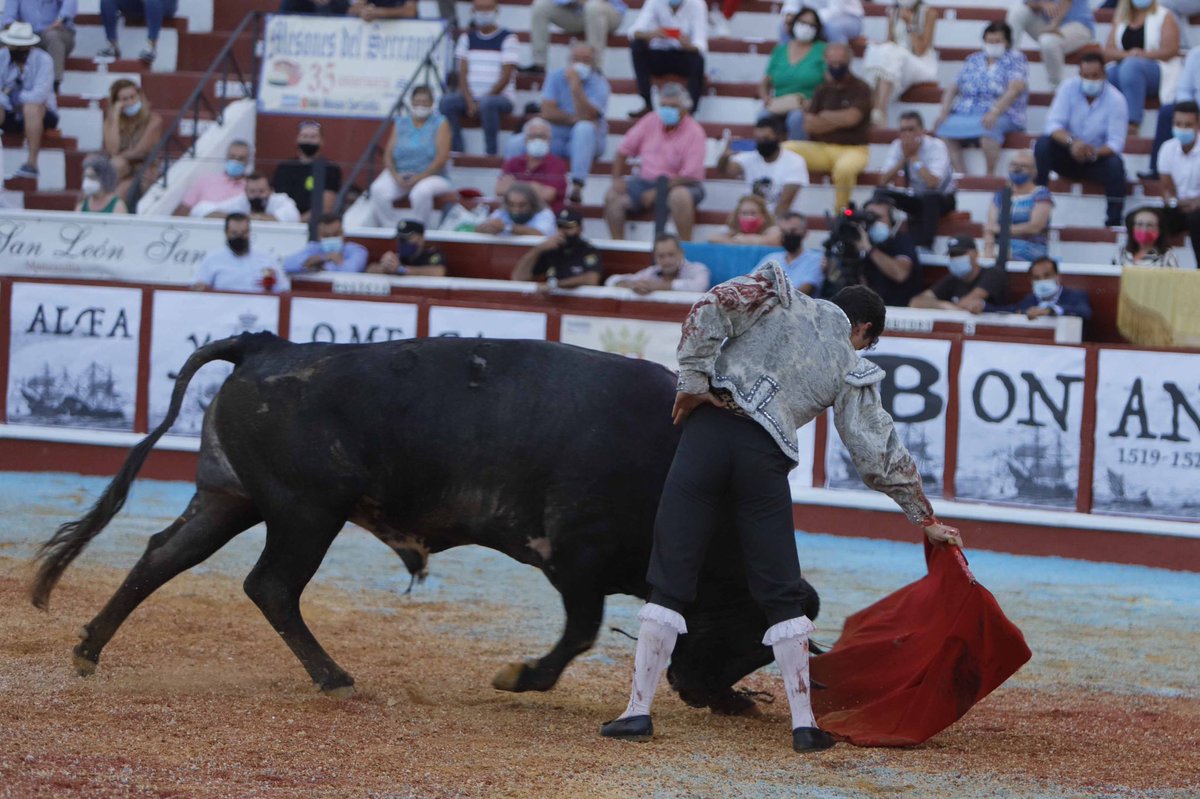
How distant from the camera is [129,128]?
15719 millimetres

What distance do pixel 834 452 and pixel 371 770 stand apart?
651 cm

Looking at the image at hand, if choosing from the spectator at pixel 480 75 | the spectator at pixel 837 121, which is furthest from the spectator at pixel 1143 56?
the spectator at pixel 480 75

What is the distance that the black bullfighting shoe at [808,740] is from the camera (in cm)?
512

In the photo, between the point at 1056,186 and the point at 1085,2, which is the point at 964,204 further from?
the point at 1085,2

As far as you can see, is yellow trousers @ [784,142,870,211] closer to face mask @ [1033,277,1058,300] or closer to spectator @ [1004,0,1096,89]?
spectator @ [1004,0,1096,89]

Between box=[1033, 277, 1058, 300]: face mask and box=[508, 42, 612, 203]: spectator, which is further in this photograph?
box=[508, 42, 612, 203]: spectator

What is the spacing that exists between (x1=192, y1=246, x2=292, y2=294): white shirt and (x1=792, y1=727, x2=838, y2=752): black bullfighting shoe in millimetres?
8073

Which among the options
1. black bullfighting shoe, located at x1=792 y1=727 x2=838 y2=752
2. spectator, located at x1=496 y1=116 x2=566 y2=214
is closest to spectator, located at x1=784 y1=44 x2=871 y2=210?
spectator, located at x1=496 y1=116 x2=566 y2=214

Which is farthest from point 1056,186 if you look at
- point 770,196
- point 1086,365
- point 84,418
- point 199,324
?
point 84,418

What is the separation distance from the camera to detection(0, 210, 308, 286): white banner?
1363 cm

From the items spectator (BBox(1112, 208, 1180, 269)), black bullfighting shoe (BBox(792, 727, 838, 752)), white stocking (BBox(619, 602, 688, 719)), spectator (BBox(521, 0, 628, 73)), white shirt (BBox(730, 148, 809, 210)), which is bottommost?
black bullfighting shoe (BBox(792, 727, 838, 752))

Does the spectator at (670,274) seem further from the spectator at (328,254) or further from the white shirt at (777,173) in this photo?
the spectator at (328,254)

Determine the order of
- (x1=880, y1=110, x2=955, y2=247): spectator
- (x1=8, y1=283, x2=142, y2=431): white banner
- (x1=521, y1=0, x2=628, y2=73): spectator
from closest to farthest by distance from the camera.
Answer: (x1=8, y1=283, x2=142, y2=431): white banner, (x1=880, y1=110, x2=955, y2=247): spectator, (x1=521, y1=0, x2=628, y2=73): spectator

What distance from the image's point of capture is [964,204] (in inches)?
524
